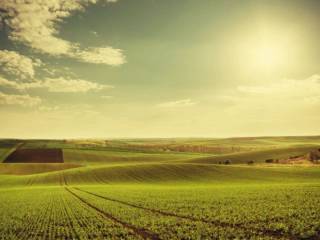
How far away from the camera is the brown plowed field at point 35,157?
13000 centimetres

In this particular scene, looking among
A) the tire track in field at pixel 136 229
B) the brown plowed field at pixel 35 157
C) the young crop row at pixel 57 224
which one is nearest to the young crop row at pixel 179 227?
the tire track in field at pixel 136 229

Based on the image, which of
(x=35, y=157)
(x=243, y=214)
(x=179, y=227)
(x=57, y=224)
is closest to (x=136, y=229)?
(x=179, y=227)

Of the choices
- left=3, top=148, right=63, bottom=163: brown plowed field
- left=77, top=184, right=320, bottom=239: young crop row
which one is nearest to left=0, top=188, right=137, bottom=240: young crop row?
left=77, top=184, right=320, bottom=239: young crop row

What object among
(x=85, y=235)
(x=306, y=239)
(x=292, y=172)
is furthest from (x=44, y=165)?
(x=306, y=239)

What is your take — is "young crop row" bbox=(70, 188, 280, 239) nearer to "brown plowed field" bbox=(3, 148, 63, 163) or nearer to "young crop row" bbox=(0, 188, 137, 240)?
"young crop row" bbox=(0, 188, 137, 240)

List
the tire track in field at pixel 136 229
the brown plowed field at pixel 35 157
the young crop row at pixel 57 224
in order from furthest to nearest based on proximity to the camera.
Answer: the brown plowed field at pixel 35 157 → the young crop row at pixel 57 224 → the tire track in field at pixel 136 229

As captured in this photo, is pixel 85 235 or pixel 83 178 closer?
pixel 85 235

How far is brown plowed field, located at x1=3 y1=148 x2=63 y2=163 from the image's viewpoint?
5118 inches

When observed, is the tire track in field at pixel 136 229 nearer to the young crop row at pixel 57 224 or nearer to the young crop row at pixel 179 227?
the young crop row at pixel 179 227

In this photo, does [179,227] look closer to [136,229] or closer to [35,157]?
[136,229]

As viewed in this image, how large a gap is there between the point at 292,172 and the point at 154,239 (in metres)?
60.9

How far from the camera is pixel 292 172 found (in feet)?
238

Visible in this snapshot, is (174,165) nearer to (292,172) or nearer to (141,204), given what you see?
(292,172)

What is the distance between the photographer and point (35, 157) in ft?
448
